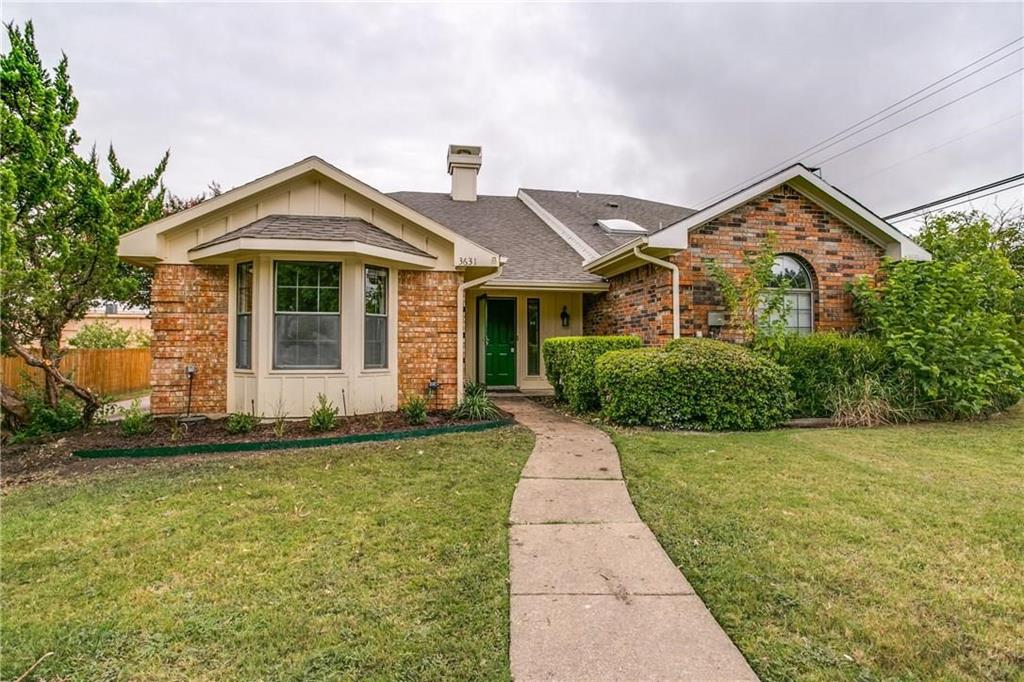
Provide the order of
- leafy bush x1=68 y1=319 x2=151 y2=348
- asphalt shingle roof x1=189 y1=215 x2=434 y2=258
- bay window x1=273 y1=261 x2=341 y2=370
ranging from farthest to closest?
leafy bush x1=68 y1=319 x2=151 y2=348 → bay window x1=273 y1=261 x2=341 y2=370 → asphalt shingle roof x1=189 y1=215 x2=434 y2=258

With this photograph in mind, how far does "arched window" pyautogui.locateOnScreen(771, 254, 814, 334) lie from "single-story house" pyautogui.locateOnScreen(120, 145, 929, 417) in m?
0.03

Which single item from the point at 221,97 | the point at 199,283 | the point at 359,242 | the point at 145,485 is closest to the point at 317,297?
the point at 359,242

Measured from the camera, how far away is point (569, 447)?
6023 mm

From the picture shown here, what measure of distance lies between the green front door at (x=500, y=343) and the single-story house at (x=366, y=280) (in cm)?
119

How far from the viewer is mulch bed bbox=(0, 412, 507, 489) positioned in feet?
17.2

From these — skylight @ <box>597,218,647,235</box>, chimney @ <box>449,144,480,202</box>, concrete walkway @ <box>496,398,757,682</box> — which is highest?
chimney @ <box>449,144,480,202</box>

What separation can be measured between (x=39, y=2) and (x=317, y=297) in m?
5.04

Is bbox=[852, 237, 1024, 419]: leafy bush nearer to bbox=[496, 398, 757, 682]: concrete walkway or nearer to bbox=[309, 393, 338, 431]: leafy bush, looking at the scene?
bbox=[496, 398, 757, 682]: concrete walkway

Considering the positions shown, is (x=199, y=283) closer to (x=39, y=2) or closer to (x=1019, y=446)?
(x=39, y=2)

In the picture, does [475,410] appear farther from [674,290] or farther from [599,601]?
[599,601]

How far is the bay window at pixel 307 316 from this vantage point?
694 centimetres

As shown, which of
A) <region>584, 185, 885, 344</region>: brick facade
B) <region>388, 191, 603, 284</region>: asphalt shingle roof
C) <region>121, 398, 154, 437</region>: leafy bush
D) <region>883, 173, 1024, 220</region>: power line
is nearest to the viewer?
<region>121, 398, 154, 437</region>: leafy bush

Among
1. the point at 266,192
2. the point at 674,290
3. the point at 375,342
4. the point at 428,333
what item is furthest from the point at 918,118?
the point at 266,192

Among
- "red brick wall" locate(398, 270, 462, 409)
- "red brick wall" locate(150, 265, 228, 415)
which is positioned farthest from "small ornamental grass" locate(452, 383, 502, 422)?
"red brick wall" locate(150, 265, 228, 415)
